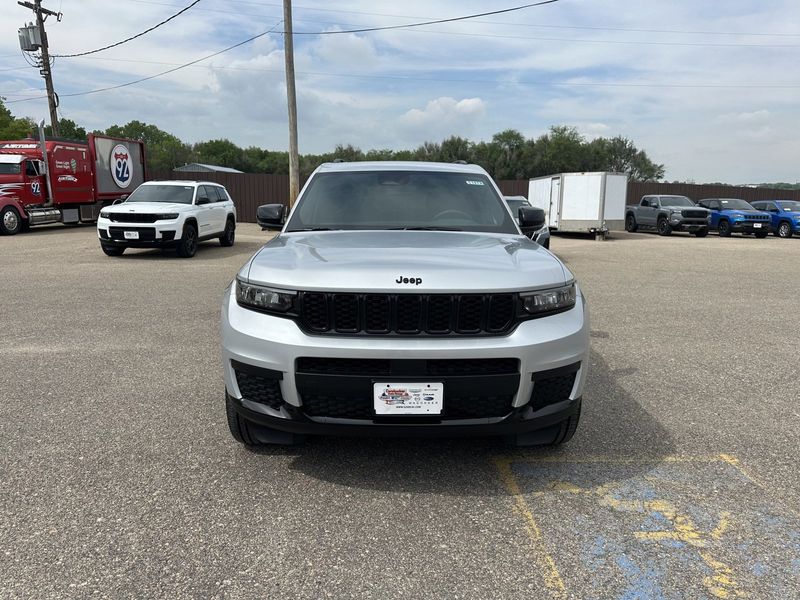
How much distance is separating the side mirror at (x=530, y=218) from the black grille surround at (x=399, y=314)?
5.73 feet

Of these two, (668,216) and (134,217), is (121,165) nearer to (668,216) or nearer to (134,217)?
(134,217)

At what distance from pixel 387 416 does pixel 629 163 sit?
318 feet

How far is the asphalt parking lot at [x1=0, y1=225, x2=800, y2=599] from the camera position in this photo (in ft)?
7.84

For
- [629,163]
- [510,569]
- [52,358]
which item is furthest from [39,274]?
[629,163]

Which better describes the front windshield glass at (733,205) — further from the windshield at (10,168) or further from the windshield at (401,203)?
the windshield at (10,168)

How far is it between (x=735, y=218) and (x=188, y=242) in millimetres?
22863

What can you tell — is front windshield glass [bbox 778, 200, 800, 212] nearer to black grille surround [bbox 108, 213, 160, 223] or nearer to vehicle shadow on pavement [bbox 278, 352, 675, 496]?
black grille surround [bbox 108, 213, 160, 223]

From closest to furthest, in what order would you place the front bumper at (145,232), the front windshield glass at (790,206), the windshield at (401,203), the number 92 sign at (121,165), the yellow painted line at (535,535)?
the yellow painted line at (535,535) < the windshield at (401,203) < the front bumper at (145,232) < the number 92 sign at (121,165) < the front windshield glass at (790,206)

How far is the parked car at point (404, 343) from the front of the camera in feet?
9.08

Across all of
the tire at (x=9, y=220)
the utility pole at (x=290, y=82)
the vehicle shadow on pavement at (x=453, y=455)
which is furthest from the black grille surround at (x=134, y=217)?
the vehicle shadow on pavement at (x=453, y=455)

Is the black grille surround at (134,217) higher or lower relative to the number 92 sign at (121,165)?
lower

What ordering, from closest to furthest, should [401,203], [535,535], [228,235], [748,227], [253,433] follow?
[535,535] < [253,433] < [401,203] < [228,235] < [748,227]

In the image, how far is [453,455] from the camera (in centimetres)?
349

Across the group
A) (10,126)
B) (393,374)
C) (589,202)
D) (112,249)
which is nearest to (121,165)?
(112,249)
